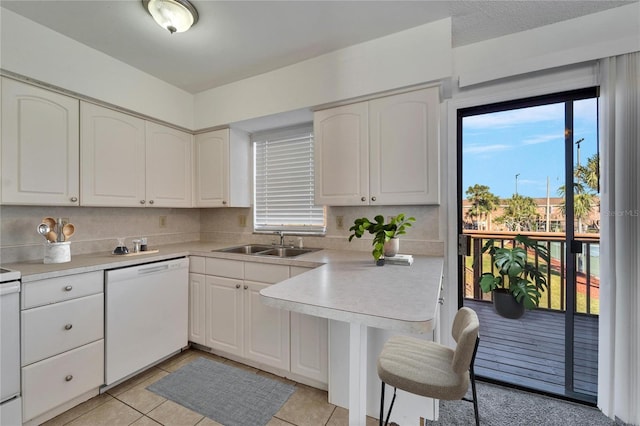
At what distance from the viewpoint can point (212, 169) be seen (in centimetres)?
275

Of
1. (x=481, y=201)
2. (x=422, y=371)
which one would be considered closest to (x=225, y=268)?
(x=422, y=371)

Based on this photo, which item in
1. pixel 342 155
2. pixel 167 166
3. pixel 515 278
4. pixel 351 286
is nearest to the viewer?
pixel 351 286

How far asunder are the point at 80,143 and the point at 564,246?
3.57m

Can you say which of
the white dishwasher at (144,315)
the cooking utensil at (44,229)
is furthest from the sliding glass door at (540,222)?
the cooking utensil at (44,229)

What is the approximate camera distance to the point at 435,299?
3.40ft

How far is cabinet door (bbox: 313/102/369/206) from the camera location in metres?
2.03

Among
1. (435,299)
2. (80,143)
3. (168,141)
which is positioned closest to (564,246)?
(435,299)

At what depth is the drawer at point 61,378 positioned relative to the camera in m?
1.48

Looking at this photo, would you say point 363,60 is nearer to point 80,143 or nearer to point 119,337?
point 80,143

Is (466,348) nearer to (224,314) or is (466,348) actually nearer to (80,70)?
(224,314)

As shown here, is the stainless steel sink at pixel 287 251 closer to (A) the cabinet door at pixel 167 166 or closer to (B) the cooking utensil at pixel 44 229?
(A) the cabinet door at pixel 167 166

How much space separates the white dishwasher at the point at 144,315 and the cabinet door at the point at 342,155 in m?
1.42

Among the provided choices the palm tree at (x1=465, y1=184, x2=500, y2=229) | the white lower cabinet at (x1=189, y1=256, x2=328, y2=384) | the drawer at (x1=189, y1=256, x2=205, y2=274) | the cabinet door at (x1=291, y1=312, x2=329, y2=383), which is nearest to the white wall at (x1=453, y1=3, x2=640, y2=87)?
the palm tree at (x1=465, y1=184, x2=500, y2=229)

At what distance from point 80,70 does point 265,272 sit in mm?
2030
